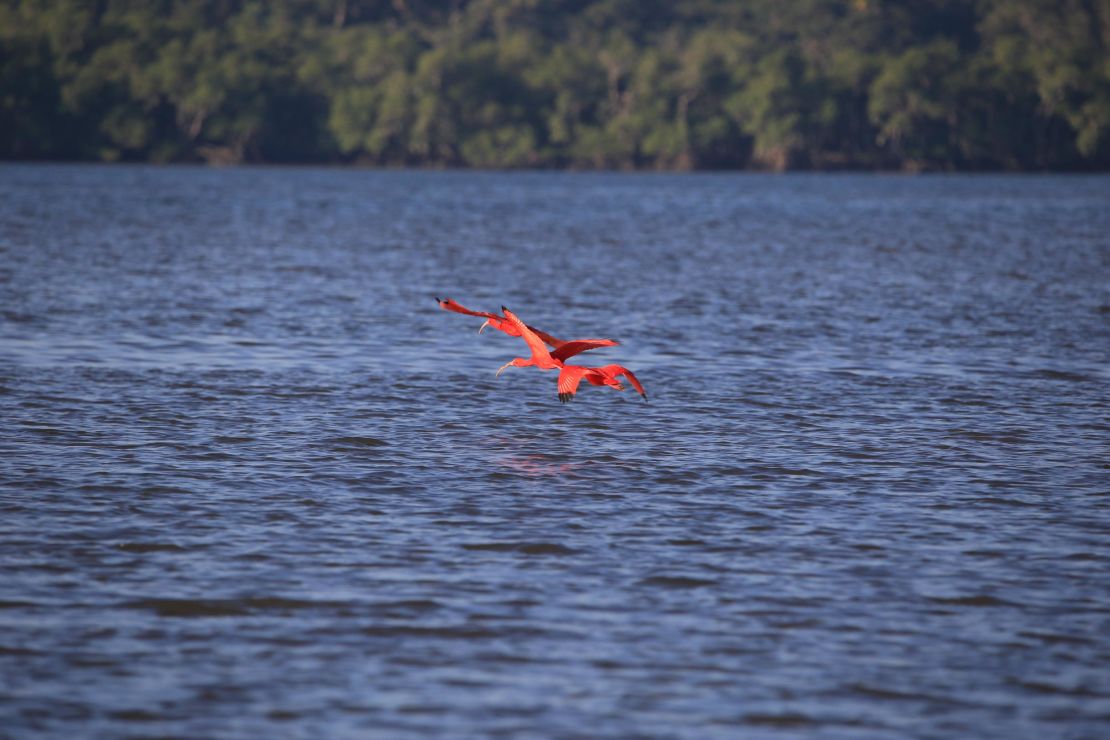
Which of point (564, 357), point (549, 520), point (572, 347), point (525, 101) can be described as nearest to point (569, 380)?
point (572, 347)

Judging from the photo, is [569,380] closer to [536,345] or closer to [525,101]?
[536,345]

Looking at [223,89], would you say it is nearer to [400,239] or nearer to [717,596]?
[400,239]

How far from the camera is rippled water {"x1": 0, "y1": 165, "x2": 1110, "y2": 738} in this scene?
8.69 m

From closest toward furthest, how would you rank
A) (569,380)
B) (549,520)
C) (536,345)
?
(549,520) < (569,380) < (536,345)

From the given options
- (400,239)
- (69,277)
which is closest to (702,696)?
(69,277)

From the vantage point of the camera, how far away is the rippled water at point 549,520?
28.5 feet

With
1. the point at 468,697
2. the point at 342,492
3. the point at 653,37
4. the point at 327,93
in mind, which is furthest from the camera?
the point at 653,37

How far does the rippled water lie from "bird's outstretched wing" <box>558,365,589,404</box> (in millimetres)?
944

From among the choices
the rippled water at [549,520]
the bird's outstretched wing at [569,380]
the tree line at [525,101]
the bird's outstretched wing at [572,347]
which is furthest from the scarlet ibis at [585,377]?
the tree line at [525,101]

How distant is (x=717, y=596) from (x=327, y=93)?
152m

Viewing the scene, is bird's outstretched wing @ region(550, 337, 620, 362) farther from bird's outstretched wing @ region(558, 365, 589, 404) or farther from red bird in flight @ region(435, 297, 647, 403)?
bird's outstretched wing @ region(558, 365, 589, 404)

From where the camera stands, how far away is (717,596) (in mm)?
10414

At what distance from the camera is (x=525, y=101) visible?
158875 mm

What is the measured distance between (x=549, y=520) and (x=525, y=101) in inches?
5876
